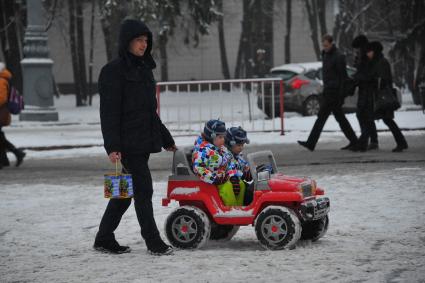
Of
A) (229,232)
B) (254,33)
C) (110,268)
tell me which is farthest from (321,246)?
(254,33)

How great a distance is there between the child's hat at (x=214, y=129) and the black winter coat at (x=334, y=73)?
28.6 feet

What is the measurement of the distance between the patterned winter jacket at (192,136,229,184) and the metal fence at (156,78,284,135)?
39.3ft

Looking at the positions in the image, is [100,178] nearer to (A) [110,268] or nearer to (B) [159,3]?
(A) [110,268]

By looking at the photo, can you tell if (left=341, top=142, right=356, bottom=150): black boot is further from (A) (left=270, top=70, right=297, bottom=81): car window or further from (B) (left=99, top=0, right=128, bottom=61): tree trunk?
(B) (left=99, top=0, right=128, bottom=61): tree trunk

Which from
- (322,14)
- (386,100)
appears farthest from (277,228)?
(322,14)

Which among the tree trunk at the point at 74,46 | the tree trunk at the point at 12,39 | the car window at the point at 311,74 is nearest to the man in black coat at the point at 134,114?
the car window at the point at 311,74

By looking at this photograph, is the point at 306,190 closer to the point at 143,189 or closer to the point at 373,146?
the point at 143,189

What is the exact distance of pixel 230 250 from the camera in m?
8.34

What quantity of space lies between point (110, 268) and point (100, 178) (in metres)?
6.72

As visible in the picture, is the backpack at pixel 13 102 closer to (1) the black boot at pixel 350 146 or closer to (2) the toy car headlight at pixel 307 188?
(1) the black boot at pixel 350 146

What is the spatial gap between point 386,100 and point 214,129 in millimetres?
8603

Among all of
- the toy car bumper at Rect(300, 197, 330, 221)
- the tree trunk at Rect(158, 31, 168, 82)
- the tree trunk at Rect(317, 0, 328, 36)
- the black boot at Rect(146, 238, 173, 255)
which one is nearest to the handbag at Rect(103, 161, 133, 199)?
the black boot at Rect(146, 238, 173, 255)

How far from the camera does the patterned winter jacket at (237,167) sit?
8.59 metres

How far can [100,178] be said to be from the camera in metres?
14.3
